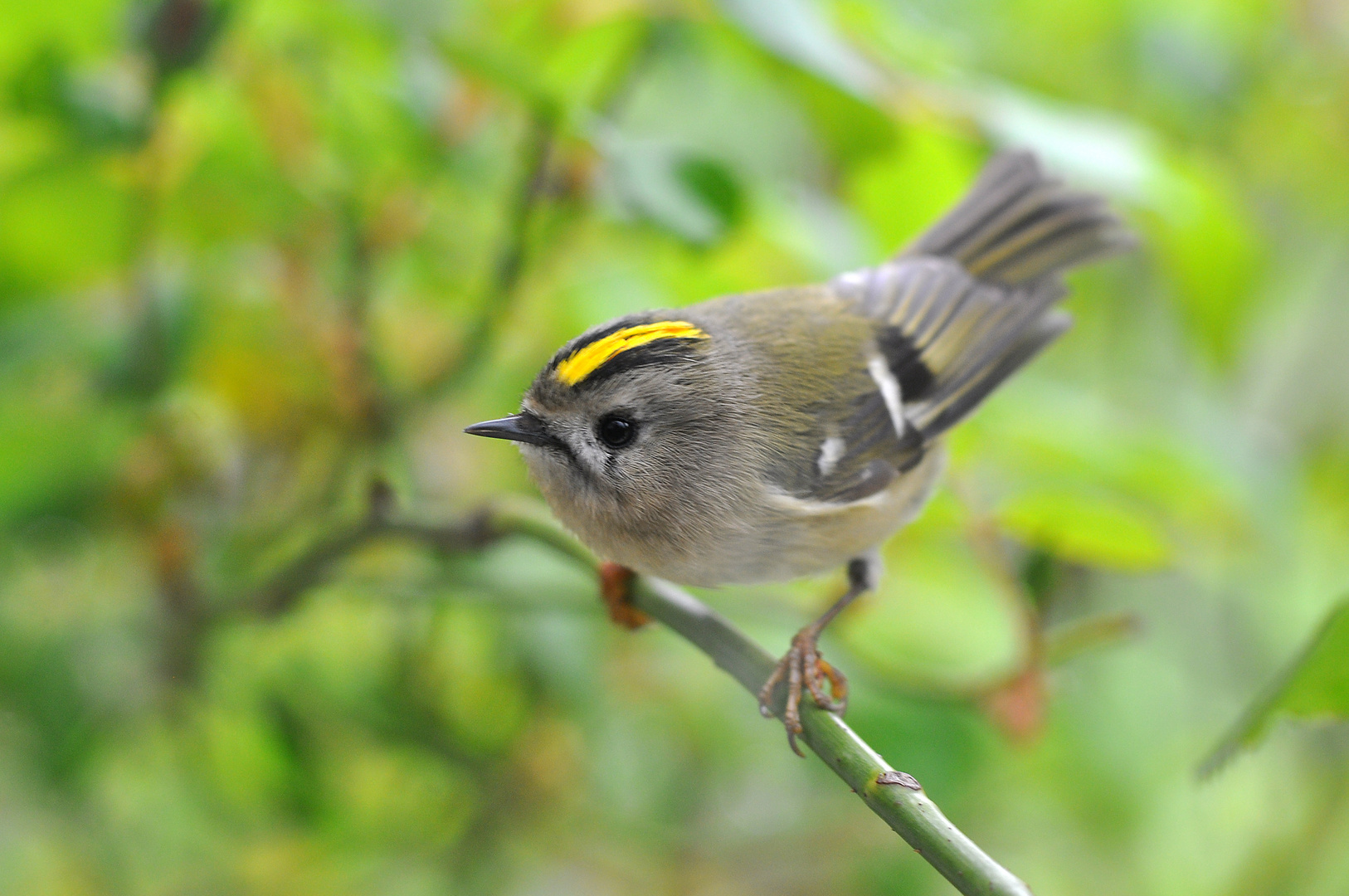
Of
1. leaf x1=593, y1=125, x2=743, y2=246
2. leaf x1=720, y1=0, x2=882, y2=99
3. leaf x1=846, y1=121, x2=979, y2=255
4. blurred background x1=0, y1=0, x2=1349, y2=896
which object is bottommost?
blurred background x1=0, y1=0, x2=1349, y2=896

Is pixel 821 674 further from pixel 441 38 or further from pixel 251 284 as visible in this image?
pixel 251 284

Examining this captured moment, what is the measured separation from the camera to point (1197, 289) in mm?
1512

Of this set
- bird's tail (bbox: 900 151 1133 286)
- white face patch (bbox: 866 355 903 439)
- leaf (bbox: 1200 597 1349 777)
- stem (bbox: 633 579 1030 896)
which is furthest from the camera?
bird's tail (bbox: 900 151 1133 286)

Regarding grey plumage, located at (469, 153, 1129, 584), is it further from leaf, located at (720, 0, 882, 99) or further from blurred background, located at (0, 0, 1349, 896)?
leaf, located at (720, 0, 882, 99)

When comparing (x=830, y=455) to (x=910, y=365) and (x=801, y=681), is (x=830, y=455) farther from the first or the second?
(x=801, y=681)

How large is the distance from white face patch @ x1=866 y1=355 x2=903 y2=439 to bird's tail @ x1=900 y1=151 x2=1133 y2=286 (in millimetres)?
323

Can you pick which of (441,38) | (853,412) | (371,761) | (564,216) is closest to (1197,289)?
(853,412)

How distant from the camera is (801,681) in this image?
44.2 inches

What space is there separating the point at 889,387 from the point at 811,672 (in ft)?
1.72

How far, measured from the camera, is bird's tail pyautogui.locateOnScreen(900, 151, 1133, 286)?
186 cm

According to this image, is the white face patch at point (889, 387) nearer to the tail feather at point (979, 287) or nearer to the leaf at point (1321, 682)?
the tail feather at point (979, 287)

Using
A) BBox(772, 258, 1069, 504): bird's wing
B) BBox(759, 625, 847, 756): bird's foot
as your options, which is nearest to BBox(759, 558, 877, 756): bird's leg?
BBox(759, 625, 847, 756): bird's foot

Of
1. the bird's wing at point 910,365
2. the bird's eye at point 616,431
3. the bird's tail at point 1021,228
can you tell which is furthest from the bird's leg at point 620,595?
the bird's tail at point 1021,228

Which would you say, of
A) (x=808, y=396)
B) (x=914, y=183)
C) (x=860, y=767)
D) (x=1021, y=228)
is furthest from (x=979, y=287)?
(x=860, y=767)
